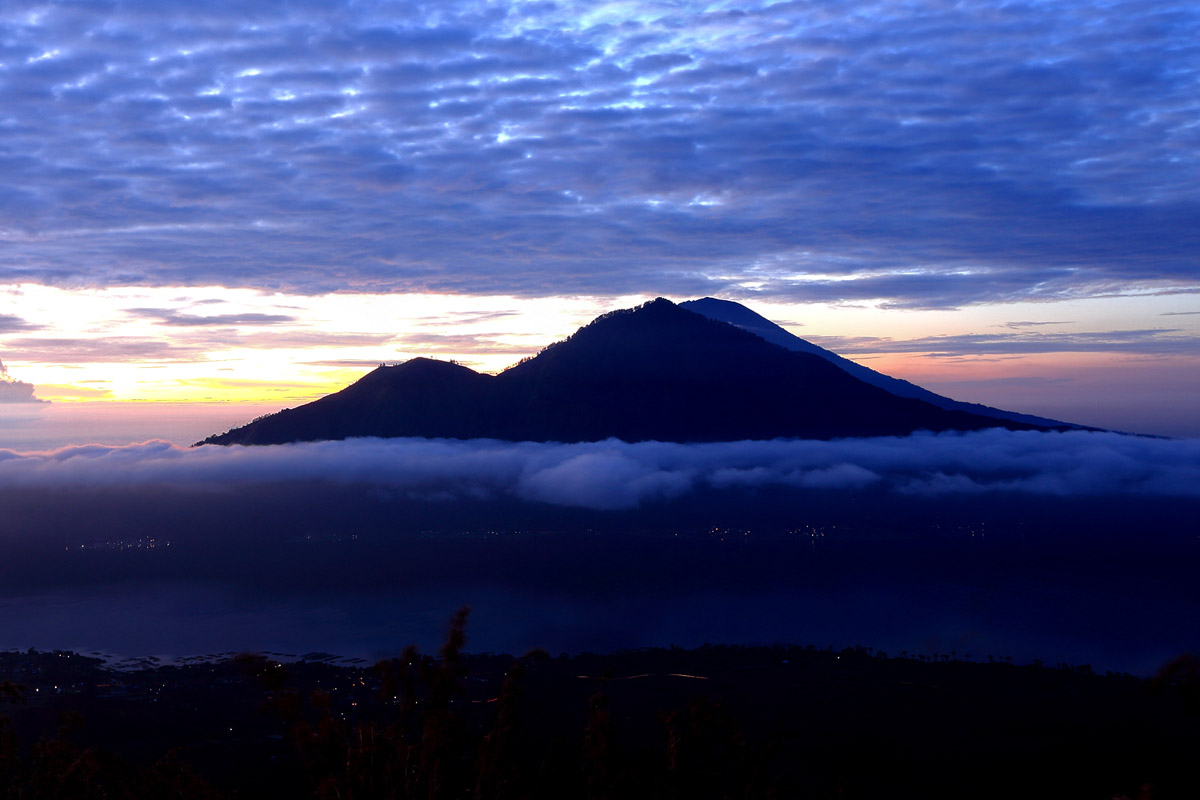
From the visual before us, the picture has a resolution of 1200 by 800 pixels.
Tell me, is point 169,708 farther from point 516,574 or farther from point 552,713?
point 516,574

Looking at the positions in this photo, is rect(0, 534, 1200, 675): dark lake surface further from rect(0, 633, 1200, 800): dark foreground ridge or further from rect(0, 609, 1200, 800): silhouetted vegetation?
rect(0, 609, 1200, 800): silhouetted vegetation

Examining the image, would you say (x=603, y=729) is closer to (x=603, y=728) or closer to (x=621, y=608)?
(x=603, y=728)

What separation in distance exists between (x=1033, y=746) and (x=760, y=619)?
9450 cm

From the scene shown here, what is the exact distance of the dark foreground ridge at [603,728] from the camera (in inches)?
302

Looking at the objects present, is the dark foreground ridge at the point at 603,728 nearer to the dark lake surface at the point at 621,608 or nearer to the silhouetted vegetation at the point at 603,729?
the silhouetted vegetation at the point at 603,729

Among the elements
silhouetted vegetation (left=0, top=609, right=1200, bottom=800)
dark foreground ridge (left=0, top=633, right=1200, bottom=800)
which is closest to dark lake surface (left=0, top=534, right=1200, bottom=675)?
dark foreground ridge (left=0, top=633, right=1200, bottom=800)

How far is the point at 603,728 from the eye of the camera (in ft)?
26.6

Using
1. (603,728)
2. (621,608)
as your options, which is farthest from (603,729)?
(621,608)

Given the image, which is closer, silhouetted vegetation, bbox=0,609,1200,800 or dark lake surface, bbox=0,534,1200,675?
silhouetted vegetation, bbox=0,609,1200,800

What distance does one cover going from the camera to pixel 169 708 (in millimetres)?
61562

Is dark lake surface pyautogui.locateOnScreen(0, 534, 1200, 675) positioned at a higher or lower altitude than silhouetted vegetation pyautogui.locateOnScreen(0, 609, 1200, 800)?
lower

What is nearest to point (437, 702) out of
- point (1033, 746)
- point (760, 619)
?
point (1033, 746)

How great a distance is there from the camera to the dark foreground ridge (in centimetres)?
767

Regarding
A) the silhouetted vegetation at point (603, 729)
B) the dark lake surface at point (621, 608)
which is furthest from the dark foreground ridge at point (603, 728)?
the dark lake surface at point (621, 608)
